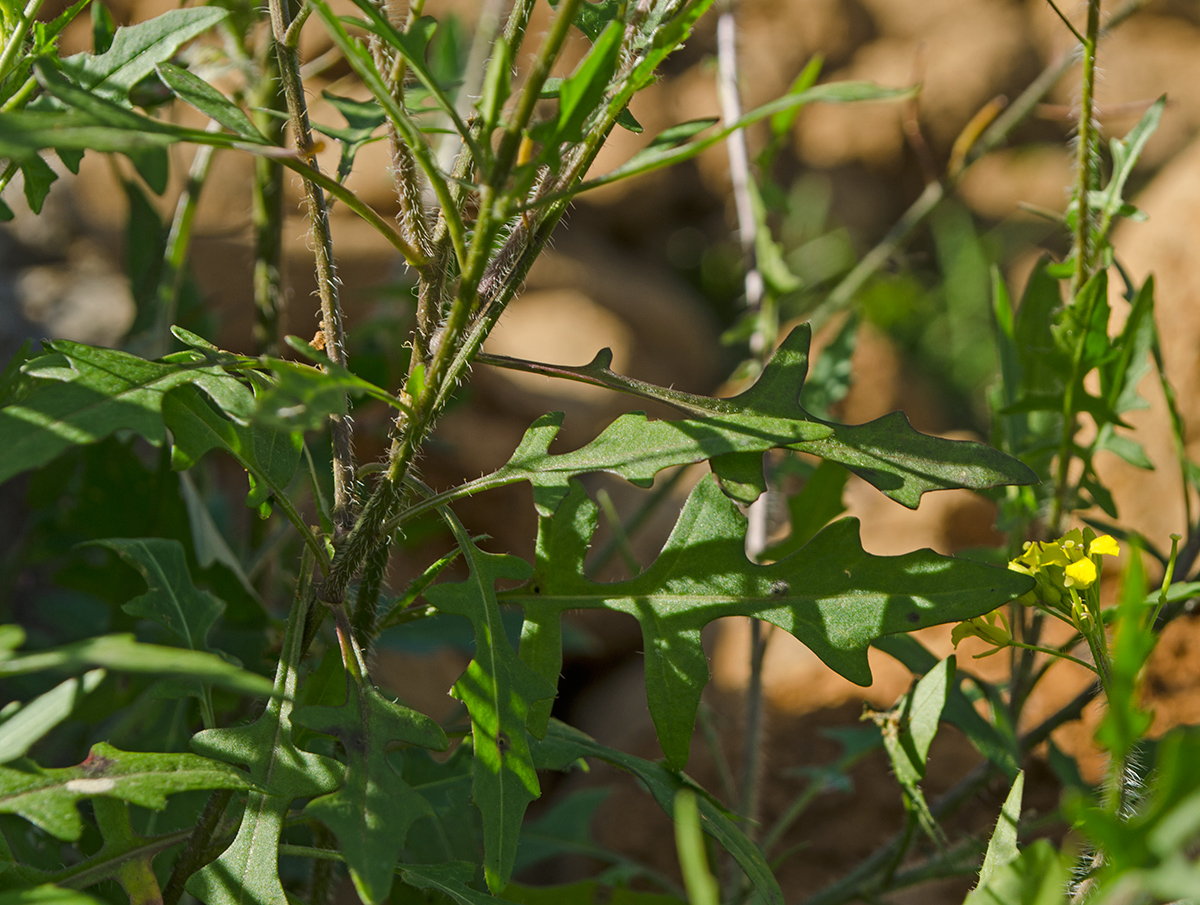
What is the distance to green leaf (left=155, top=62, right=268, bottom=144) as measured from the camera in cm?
59

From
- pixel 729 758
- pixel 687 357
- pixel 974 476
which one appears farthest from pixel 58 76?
pixel 687 357

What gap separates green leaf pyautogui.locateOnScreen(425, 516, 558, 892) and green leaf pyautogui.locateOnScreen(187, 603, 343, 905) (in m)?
0.11

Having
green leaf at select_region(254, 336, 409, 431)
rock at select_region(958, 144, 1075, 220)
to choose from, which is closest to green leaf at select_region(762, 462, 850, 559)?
green leaf at select_region(254, 336, 409, 431)

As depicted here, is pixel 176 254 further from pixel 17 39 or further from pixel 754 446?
pixel 754 446

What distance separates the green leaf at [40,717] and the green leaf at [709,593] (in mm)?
306

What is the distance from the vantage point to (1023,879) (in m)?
0.52

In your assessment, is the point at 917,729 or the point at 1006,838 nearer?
the point at 1006,838

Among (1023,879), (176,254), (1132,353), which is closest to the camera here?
(1023,879)

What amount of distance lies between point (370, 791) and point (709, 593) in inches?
11.2

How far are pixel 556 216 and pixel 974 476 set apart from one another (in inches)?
13.9

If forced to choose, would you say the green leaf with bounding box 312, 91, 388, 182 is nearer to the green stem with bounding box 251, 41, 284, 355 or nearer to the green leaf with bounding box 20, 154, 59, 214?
the green leaf with bounding box 20, 154, 59, 214

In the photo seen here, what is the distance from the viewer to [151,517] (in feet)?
3.93

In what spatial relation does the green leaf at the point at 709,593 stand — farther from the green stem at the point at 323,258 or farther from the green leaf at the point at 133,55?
the green leaf at the point at 133,55

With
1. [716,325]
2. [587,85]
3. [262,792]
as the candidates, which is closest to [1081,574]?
[587,85]
